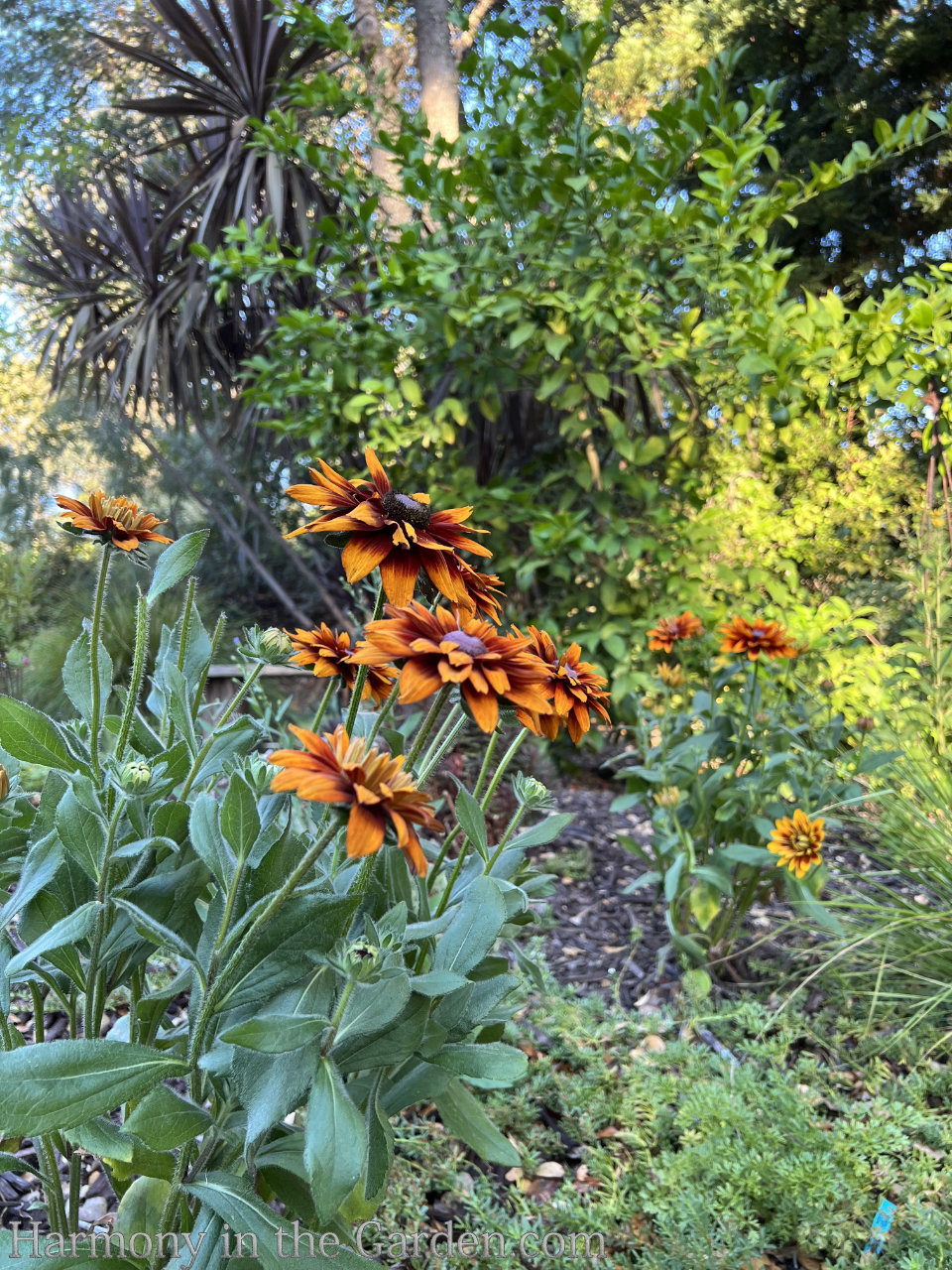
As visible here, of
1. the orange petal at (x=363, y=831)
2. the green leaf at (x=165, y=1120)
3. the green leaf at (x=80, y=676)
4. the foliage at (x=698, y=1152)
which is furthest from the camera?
the foliage at (x=698, y=1152)

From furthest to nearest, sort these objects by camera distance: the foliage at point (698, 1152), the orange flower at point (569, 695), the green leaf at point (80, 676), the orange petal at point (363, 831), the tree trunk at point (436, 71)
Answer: the tree trunk at point (436, 71) < the foliage at point (698, 1152) < the green leaf at point (80, 676) < the orange flower at point (569, 695) < the orange petal at point (363, 831)

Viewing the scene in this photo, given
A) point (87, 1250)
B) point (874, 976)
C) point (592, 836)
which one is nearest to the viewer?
point (87, 1250)

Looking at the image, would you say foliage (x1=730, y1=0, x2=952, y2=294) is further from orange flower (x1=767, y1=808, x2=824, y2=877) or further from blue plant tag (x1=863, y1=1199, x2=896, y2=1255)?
blue plant tag (x1=863, y1=1199, x2=896, y2=1255)

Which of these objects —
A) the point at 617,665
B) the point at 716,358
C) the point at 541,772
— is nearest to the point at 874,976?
the point at 617,665

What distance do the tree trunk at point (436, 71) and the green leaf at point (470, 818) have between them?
3906mm

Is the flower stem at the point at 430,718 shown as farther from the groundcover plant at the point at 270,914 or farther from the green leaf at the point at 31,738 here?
the green leaf at the point at 31,738

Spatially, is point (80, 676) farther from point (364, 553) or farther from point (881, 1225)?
point (881, 1225)

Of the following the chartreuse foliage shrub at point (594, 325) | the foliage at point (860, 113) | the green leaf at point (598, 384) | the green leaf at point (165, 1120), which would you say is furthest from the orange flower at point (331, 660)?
the foliage at point (860, 113)

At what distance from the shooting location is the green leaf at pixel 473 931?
66 cm

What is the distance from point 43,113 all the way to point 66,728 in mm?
8801

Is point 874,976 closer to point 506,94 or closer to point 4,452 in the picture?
point 506,94

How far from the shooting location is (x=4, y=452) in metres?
7.16

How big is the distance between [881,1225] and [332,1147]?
2.86 ft

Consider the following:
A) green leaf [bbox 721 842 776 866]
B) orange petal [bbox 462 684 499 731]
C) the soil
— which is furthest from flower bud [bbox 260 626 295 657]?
green leaf [bbox 721 842 776 866]
